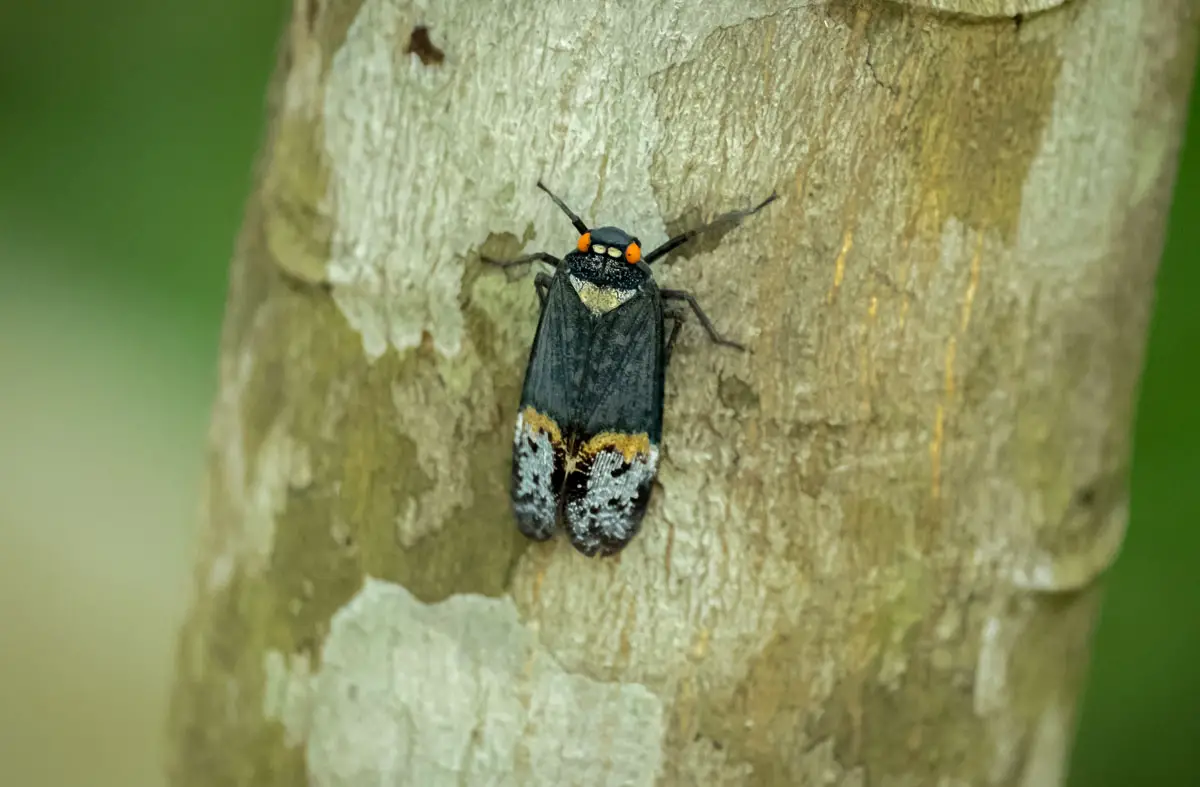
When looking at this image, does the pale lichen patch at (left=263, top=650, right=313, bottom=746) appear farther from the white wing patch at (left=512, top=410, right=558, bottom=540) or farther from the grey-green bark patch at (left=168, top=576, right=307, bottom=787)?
the white wing patch at (left=512, top=410, right=558, bottom=540)

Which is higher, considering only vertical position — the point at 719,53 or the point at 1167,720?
the point at 719,53

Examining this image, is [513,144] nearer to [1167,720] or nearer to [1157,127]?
[1157,127]

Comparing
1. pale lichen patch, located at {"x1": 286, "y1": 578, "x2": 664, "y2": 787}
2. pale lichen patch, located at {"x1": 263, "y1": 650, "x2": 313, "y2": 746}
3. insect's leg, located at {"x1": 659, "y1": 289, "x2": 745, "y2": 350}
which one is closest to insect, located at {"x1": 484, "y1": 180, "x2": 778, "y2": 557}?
insect's leg, located at {"x1": 659, "y1": 289, "x2": 745, "y2": 350}

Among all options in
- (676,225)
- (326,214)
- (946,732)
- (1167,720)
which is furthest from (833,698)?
(1167,720)

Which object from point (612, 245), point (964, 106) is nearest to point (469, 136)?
point (612, 245)

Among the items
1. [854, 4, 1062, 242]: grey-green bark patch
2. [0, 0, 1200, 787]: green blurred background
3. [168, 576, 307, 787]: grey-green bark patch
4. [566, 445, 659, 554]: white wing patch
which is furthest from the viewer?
[0, 0, 1200, 787]: green blurred background

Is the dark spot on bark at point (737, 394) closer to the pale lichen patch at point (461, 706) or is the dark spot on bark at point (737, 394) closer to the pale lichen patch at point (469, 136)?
the pale lichen patch at point (469, 136)
